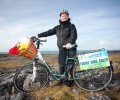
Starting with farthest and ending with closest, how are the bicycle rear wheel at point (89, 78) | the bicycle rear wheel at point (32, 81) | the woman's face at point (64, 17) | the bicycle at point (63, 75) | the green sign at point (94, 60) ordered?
the woman's face at point (64, 17)
the bicycle rear wheel at point (32, 81)
the bicycle at point (63, 75)
the bicycle rear wheel at point (89, 78)
the green sign at point (94, 60)

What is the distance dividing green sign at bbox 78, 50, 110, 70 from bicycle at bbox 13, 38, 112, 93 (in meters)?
0.18

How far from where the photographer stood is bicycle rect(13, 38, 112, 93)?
7.03 meters

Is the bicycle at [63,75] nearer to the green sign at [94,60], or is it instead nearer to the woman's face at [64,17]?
the green sign at [94,60]

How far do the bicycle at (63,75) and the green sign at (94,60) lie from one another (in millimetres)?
180

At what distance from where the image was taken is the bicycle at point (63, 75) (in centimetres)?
703

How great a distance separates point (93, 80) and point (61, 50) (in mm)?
1804


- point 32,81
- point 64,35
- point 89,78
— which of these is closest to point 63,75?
point 89,78

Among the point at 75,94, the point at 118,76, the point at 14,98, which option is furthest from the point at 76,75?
the point at 118,76

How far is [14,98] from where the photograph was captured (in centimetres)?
675

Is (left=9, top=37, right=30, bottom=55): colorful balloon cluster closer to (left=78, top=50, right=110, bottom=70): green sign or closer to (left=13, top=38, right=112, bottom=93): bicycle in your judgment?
(left=13, top=38, right=112, bottom=93): bicycle

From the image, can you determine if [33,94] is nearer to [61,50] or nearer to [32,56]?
[32,56]

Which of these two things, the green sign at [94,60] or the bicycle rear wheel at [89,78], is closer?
the green sign at [94,60]

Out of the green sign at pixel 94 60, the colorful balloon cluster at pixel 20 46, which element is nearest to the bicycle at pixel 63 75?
the green sign at pixel 94 60

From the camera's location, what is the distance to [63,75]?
7297 millimetres
